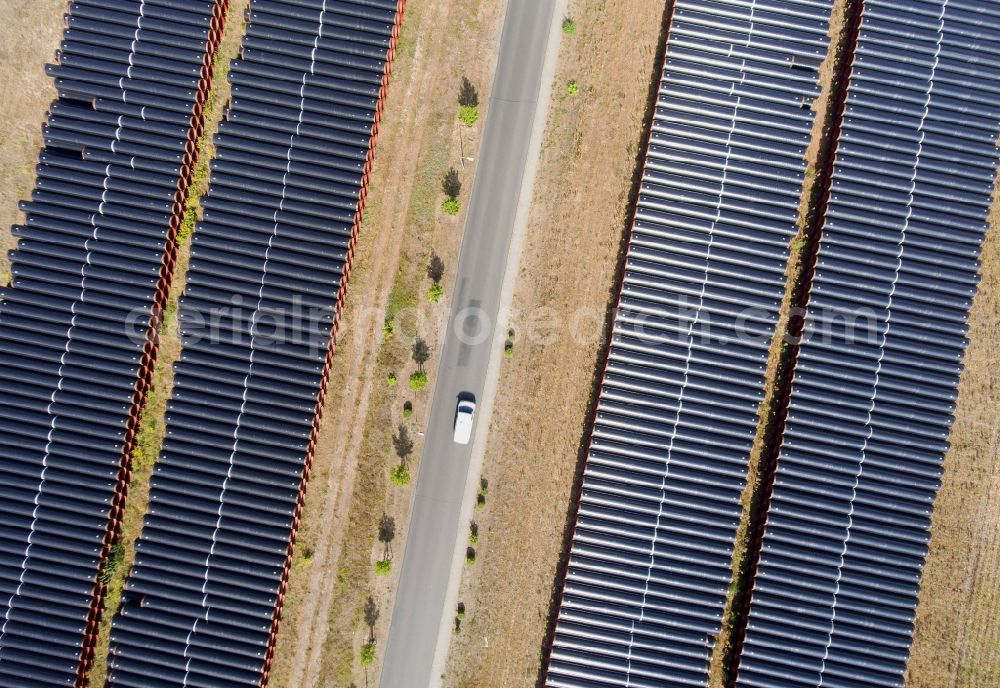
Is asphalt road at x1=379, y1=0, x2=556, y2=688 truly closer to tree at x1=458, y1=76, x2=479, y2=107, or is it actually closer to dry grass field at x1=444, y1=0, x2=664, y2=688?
tree at x1=458, y1=76, x2=479, y2=107

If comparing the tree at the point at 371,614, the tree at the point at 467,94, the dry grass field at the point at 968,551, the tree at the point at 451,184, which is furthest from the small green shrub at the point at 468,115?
the dry grass field at the point at 968,551

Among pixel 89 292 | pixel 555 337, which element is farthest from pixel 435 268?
pixel 89 292

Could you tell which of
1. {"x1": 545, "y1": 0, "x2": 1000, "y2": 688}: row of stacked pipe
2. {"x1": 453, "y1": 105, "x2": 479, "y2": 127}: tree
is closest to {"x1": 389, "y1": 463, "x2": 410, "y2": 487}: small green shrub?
{"x1": 545, "y1": 0, "x2": 1000, "y2": 688}: row of stacked pipe

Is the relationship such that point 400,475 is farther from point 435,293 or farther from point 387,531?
point 435,293

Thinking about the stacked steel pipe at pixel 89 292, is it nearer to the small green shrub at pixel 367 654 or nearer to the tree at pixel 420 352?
the tree at pixel 420 352

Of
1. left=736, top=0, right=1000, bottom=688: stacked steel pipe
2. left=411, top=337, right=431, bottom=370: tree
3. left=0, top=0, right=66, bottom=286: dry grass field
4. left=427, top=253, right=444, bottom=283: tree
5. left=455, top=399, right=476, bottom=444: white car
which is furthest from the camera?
left=0, top=0, right=66, bottom=286: dry grass field

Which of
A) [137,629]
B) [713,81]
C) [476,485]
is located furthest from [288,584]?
[713,81]

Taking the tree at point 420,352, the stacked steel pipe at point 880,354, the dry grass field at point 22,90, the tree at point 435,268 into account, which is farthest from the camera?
the dry grass field at point 22,90
